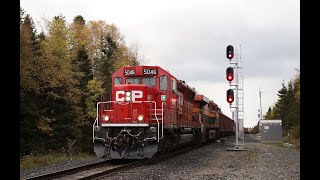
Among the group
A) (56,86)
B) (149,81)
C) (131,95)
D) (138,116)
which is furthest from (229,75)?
(56,86)

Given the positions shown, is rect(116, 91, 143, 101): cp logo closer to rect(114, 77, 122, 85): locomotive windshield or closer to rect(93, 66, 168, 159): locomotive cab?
rect(93, 66, 168, 159): locomotive cab

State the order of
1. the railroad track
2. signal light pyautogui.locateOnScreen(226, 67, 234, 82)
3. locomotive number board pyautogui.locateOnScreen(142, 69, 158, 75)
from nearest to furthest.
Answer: the railroad track < locomotive number board pyautogui.locateOnScreen(142, 69, 158, 75) < signal light pyautogui.locateOnScreen(226, 67, 234, 82)

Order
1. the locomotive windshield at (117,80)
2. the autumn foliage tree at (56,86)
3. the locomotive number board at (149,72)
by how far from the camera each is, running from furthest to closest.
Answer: the autumn foliage tree at (56,86) → the locomotive windshield at (117,80) → the locomotive number board at (149,72)

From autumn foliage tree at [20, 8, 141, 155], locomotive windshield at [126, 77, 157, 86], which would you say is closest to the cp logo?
locomotive windshield at [126, 77, 157, 86]

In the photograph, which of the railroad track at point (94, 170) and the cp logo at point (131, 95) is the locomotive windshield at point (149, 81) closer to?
the cp logo at point (131, 95)

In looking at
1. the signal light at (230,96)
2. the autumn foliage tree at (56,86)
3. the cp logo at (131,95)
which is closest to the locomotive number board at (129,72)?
the cp logo at (131,95)

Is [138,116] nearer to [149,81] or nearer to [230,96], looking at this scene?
[149,81]

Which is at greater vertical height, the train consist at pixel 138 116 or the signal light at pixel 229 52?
the signal light at pixel 229 52

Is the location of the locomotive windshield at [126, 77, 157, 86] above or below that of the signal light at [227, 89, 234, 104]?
above

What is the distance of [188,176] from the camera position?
10898 mm

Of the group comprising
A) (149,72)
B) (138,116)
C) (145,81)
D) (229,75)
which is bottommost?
(138,116)

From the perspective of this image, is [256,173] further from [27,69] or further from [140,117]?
[27,69]
